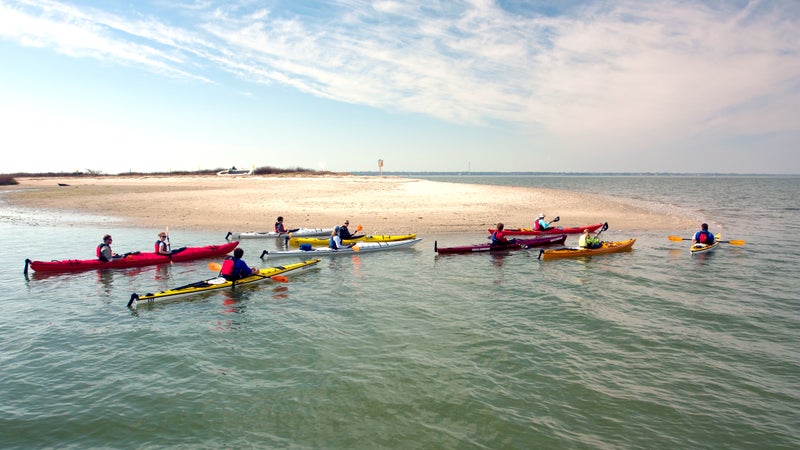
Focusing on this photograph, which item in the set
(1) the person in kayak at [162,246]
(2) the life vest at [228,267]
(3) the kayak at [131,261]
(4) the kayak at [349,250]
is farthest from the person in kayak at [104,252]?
(2) the life vest at [228,267]

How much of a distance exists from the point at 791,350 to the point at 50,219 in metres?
42.5

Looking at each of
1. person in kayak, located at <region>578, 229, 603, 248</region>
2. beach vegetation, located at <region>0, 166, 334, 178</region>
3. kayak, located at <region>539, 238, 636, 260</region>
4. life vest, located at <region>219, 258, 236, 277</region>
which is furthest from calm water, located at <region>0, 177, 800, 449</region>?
beach vegetation, located at <region>0, 166, 334, 178</region>

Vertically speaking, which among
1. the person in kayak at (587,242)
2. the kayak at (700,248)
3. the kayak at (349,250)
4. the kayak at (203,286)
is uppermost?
the person in kayak at (587,242)

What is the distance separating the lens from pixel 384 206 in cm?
3494

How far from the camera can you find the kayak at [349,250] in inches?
791

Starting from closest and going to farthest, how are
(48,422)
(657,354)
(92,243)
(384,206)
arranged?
(48,422) < (657,354) < (92,243) < (384,206)

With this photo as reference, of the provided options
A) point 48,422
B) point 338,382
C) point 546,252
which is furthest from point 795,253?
point 48,422

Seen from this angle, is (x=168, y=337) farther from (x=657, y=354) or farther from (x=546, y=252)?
(x=546, y=252)

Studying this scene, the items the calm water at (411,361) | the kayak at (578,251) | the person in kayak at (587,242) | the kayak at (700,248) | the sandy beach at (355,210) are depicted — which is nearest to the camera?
the calm water at (411,361)

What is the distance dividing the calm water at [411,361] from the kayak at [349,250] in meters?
3.31

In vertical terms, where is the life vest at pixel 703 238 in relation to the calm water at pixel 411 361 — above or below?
above

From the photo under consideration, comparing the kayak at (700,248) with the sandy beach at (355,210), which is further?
the sandy beach at (355,210)

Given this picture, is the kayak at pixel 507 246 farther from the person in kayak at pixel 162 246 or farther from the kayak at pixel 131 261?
the person in kayak at pixel 162 246

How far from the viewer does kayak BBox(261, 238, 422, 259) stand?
20.1 m
